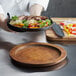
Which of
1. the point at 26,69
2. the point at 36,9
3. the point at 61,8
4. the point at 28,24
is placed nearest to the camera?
the point at 26,69

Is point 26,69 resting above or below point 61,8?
above

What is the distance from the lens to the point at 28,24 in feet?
3.41

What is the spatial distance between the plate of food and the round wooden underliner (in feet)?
0.28

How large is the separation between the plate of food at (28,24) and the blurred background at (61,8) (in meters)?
1.45

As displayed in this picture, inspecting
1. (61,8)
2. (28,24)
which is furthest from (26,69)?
(61,8)

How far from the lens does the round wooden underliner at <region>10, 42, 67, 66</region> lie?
0.78m

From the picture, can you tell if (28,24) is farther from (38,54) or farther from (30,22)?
(38,54)

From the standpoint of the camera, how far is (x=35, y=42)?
3.25ft

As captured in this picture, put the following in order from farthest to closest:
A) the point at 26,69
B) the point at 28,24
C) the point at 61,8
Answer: the point at 61,8
the point at 28,24
the point at 26,69

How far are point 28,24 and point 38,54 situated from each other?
237mm

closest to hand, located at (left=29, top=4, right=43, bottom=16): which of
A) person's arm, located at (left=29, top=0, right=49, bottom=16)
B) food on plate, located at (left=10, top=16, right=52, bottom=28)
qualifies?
person's arm, located at (left=29, top=0, right=49, bottom=16)

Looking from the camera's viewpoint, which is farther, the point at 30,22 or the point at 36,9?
the point at 36,9

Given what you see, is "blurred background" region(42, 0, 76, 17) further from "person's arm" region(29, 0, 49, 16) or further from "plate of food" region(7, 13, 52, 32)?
"plate of food" region(7, 13, 52, 32)

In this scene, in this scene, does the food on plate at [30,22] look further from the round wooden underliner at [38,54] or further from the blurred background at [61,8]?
the blurred background at [61,8]
